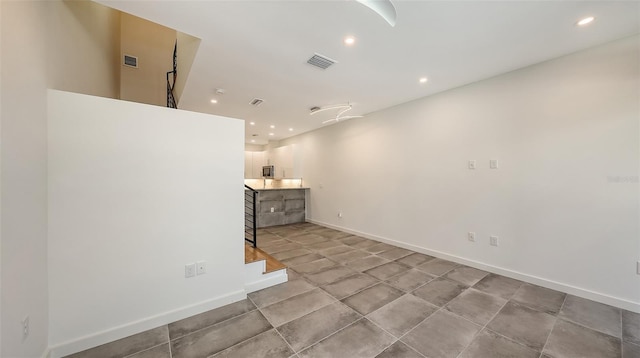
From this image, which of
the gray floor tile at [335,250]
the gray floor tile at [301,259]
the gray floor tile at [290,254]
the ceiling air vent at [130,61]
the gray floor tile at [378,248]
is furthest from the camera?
the ceiling air vent at [130,61]

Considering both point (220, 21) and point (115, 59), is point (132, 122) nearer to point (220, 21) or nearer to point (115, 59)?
point (220, 21)

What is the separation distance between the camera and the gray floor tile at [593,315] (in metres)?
2.11

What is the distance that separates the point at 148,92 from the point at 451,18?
6.24 meters

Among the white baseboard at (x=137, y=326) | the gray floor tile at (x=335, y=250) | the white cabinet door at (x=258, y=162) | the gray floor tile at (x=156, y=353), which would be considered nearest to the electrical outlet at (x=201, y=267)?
the white baseboard at (x=137, y=326)

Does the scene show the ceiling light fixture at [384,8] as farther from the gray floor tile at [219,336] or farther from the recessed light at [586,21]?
the gray floor tile at [219,336]

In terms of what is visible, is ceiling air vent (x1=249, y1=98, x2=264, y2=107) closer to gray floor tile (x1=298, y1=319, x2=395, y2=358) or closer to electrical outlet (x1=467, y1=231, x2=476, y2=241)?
gray floor tile (x1=298, y1=319, x2=395, y2=358)

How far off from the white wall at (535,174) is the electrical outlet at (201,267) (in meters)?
3.61

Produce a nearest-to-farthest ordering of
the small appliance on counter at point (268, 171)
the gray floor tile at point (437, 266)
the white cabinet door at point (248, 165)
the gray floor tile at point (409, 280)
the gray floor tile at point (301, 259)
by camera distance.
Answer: the gray floor tile at point (409, 280) → the gray floor tile at point (437, 266) → the gray floor tile at point (301, 259) → the small appliance on counter at point (268, 171) → the white cabinet door at point (248, 165)

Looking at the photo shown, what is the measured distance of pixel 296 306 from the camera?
245 cm

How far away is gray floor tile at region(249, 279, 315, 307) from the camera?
257 cm

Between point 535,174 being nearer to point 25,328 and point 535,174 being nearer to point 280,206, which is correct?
point 25,328

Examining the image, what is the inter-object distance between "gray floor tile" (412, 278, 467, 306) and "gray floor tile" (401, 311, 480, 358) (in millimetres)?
297

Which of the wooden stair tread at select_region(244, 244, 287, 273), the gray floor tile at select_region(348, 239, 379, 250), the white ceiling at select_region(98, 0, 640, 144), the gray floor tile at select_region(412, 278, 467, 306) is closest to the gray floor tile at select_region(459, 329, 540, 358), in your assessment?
the gray floor tile at select_region(412, 278, 467, 306)

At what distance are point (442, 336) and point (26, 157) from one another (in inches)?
135
